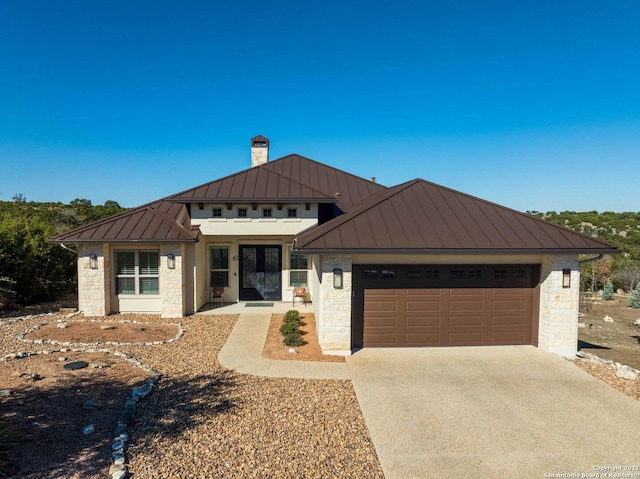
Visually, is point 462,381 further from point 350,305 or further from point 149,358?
point 149,358

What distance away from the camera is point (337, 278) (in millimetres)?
8375

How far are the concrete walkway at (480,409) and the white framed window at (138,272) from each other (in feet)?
16.6

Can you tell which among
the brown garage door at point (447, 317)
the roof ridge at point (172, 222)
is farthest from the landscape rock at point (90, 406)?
the roof ridge at point (172, 222)

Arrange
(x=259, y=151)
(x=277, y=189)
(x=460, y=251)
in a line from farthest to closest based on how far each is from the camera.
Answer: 1. (x=259, y=151)
2. (x=277, y=189)
3. (x=460, y=251)

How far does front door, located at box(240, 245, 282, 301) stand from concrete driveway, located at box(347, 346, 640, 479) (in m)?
6.47

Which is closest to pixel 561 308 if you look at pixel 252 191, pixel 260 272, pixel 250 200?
pixel 250 200

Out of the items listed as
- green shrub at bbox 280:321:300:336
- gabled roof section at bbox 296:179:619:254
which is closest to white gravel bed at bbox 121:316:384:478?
green shrub at bbox 280:321:300:336

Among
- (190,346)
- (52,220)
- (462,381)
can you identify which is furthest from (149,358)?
(52,220)

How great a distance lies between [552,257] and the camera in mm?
8766

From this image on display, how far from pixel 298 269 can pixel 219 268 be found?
3.17 m

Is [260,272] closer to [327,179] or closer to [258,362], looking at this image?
[327,179]

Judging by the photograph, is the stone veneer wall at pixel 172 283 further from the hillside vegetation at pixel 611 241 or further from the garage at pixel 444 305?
the hillside vegetation at pixel 611 241

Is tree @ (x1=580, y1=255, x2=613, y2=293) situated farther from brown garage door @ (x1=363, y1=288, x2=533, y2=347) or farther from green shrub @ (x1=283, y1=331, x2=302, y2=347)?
green shrub @ (x1=283, y1=331, x2=302, y2=347)

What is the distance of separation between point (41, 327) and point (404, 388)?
35.3 feet
